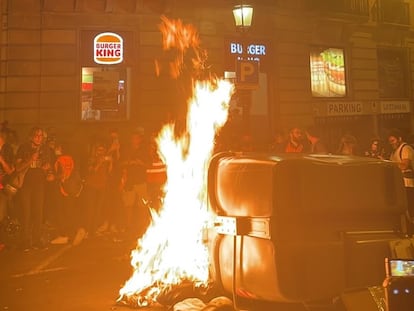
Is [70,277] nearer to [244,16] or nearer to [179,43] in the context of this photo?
[244,16]

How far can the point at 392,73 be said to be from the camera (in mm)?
20281

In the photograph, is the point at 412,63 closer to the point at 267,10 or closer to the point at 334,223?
the point at 267,10

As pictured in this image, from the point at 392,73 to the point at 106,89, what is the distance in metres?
12.2

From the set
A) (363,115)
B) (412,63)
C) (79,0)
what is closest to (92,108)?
(79,0)

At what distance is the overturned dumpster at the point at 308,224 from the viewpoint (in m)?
3.80

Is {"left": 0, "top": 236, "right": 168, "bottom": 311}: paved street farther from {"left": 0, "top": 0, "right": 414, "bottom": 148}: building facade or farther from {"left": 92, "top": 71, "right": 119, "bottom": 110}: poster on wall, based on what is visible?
{"left": 92, "top": 71, "right": 119, "bottom": 110}: poster on wall

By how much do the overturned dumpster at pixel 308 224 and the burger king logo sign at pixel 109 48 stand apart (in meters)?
11.3

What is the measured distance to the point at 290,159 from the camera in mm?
3984

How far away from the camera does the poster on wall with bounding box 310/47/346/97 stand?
18219 mm

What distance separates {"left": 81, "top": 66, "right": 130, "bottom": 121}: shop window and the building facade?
1.2 inches

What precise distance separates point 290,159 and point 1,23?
12.8 meters

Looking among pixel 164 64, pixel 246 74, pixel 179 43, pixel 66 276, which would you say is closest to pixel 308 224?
pixel 66 276

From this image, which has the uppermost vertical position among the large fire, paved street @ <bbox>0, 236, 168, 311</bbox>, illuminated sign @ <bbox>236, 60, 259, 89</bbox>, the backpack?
illuminated sign @ <bbox>236, 60, 259, 89</bbox>

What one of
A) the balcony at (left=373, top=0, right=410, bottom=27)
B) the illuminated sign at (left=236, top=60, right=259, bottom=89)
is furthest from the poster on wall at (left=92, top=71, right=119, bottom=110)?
the balcony at (left=373, top=0, right=410, bottom=27)
